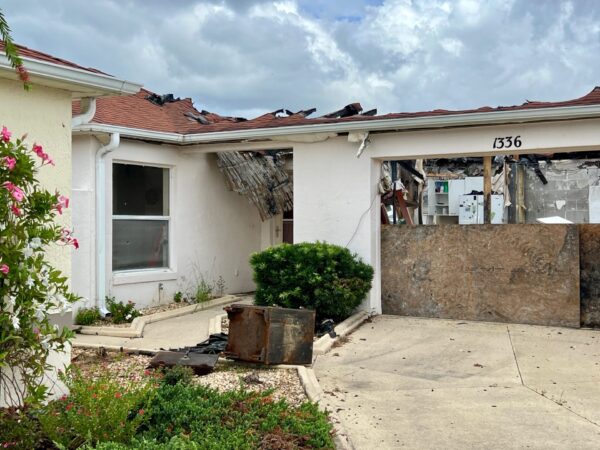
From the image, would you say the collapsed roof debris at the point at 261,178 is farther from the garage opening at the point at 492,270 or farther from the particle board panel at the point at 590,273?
the particle board panel at the point at 590,273

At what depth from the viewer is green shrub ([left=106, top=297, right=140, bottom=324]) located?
30.3ft

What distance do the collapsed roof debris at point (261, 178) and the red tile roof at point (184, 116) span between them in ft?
2.44

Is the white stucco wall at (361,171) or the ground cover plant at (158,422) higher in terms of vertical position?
the white stucco wall at (361,171)

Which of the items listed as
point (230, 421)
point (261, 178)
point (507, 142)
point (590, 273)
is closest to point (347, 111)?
point (261, 178)

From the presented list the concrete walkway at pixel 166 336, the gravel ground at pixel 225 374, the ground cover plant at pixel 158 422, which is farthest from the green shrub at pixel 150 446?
the concrete walkway at pixel 166 336

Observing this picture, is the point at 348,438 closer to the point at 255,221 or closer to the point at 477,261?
the point at 477,261

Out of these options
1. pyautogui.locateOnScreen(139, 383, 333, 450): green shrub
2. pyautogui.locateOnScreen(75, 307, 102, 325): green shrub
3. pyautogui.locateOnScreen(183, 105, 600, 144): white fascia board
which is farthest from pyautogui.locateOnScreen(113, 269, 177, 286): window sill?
pyautogui.locateOnScreen(139, 383, 333, 450): green shrub

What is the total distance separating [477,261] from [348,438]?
17.8ft

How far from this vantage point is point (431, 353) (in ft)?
24.6

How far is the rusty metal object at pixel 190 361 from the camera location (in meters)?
6.07

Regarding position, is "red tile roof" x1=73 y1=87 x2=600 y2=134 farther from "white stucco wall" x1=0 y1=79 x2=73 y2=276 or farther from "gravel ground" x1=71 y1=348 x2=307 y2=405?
"white stucco wall" x1=0 y1=79 x2=73 y2=276

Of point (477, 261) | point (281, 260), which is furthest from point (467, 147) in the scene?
point (281, 260)

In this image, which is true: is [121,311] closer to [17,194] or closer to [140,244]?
[140,244]

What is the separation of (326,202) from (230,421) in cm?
601
